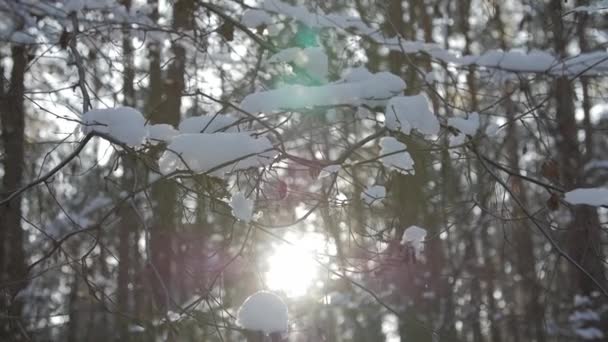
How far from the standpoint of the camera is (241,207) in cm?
220

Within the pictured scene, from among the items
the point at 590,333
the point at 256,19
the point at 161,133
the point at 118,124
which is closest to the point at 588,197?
the point at 161,133

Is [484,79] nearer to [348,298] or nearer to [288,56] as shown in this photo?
[288,56]

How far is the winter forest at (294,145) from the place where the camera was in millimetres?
2150

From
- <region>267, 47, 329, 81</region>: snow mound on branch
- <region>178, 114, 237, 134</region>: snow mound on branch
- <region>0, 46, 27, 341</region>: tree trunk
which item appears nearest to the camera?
<region>178, 114, 237, 134</region>: snow mound on branch

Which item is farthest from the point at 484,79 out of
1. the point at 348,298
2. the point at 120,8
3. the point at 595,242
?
the point at 348,298

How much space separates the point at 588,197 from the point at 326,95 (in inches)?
45.5

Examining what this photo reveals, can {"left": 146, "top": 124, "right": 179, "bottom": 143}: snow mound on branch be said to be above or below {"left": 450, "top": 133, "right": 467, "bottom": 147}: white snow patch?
above

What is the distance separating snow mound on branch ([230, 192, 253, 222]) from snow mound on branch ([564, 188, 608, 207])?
4.37 feet

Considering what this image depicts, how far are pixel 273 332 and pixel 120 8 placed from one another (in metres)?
2.78

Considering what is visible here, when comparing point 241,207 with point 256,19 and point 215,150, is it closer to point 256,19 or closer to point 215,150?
point 215,150

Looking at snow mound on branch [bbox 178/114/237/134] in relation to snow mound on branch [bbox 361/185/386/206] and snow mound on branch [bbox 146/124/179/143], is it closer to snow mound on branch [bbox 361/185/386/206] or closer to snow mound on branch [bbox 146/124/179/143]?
snow mound on branch [bbox 146/124/179/143]

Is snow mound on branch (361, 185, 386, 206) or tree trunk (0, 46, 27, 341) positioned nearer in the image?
snow mound on branch (361, 185, 386, 206)

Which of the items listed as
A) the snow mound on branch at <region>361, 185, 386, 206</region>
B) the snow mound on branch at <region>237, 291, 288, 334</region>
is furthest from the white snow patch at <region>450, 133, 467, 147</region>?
the snow mound on branch at <region>237, 291, 288, 334</region>

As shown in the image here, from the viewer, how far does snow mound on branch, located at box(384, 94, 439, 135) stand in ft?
7.02
